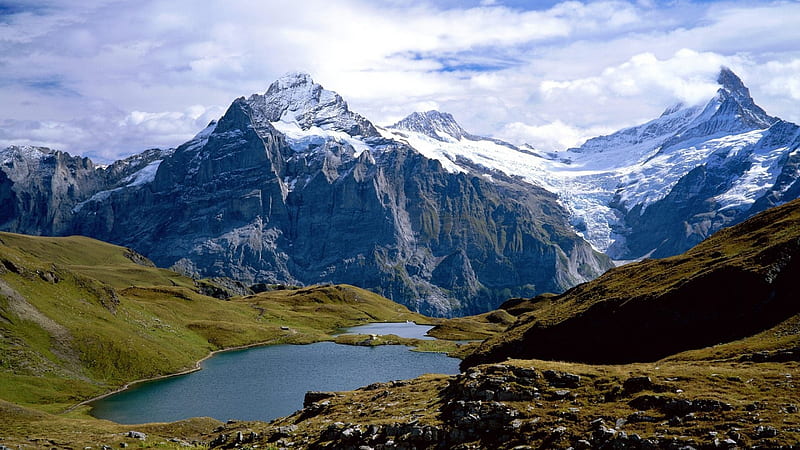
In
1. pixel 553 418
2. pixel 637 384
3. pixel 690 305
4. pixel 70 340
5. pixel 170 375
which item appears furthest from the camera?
pixel 170 375

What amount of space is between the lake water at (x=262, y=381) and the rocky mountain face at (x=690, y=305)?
130ft

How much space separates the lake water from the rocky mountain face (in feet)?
130

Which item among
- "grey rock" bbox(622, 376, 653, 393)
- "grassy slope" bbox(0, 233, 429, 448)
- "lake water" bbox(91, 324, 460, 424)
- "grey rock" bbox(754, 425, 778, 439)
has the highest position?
"grey rock" bbox(622, 376, 653, 393)

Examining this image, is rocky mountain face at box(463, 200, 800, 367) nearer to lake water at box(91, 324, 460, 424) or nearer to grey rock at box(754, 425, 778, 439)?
grey rock at box(754, 425, 778, 439)

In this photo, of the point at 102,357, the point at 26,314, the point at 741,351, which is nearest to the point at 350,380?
the point at 102,357

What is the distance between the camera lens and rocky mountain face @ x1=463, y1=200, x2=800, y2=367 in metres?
59.5

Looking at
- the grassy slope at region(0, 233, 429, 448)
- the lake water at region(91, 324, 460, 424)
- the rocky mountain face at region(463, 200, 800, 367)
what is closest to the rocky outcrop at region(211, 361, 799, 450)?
the rocky mountain face at region(463, 200, 800, 367)

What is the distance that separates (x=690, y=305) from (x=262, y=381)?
8653cm

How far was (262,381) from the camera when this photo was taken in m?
125

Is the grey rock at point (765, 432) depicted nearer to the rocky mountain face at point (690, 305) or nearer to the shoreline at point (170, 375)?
the rocky mountain face at point (690, 305)

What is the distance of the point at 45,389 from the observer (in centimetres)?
10188

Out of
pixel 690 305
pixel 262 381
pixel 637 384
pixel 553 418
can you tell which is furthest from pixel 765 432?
pixel 262 381

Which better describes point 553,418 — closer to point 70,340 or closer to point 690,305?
point 690,305

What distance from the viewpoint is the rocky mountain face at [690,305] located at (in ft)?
195
